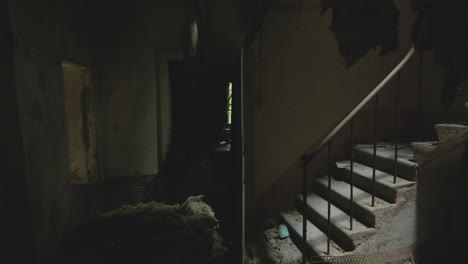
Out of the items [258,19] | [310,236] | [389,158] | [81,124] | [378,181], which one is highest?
[258,19]

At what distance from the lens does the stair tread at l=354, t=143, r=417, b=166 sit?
2.98 meters

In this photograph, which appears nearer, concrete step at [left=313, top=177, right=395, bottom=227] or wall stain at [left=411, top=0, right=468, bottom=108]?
wall stain at [left=411, top=0, right=468, bottom=108]

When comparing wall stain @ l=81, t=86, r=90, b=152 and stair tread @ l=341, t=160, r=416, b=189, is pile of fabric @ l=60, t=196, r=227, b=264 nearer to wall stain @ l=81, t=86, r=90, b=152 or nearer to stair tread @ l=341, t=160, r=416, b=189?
wall stain @ l=81, t=86, r=90, b=152

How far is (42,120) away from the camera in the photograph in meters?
2.00

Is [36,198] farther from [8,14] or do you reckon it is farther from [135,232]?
[8,14]

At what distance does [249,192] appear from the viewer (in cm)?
379

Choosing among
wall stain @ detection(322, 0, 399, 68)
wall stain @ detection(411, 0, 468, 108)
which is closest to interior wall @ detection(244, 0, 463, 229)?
wall stain @ detection(322, 0, 399, 68)

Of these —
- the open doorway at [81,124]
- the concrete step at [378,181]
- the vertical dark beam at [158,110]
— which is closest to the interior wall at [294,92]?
the concrete step at [378,181]

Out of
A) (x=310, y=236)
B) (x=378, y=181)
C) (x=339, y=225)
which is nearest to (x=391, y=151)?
(x=378, y=181)

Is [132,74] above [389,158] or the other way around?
above

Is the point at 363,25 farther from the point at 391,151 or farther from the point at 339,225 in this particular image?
the point at 391,151

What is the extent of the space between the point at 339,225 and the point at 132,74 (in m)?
3.37

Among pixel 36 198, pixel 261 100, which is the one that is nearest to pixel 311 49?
pixel 261 100

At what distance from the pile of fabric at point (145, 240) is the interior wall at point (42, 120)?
199 millimetres
